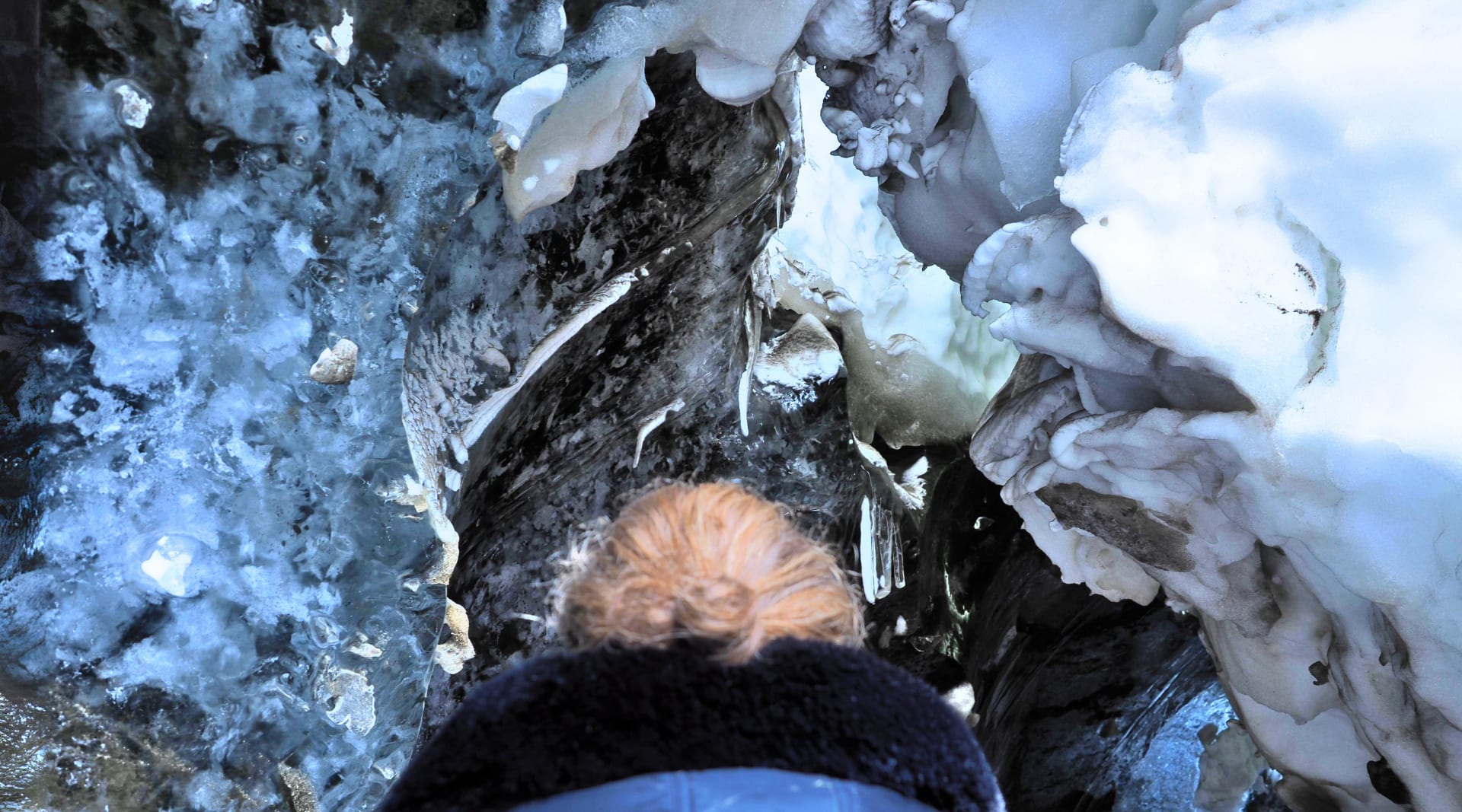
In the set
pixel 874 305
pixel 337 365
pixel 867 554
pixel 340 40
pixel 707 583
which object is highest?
pixel 340 40

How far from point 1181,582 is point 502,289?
165 centimetres

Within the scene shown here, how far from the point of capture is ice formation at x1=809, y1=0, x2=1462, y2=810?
65.7 inches

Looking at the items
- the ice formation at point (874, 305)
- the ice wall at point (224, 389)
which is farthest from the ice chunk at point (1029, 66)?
the ice formation at point (874, 305)

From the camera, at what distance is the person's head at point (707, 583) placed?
3.43 feet

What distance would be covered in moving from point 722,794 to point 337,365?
149cm

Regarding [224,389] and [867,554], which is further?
[867,554]

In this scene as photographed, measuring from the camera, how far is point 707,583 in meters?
1.07

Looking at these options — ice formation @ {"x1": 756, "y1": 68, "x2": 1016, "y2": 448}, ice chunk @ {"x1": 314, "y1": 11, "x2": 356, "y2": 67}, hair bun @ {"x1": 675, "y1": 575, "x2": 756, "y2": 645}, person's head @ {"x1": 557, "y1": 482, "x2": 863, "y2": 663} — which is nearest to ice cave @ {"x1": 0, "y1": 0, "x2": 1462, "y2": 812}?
ice chunk @ {"x1": 314, "y1": 11, "x2": 356, "y2": 67}

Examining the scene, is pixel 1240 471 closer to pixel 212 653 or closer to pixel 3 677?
pixel 212 653

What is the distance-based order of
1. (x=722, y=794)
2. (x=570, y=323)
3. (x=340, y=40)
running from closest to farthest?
(x=722, y=794) < (x=340, y=40) < (x=570, y=323)

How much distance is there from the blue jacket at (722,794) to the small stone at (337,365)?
1.37 m

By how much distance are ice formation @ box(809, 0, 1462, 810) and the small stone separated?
1.32 meters

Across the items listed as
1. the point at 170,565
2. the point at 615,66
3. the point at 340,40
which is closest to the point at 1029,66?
the point at 615,66

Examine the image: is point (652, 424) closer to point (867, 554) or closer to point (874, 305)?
point (867, 554)
